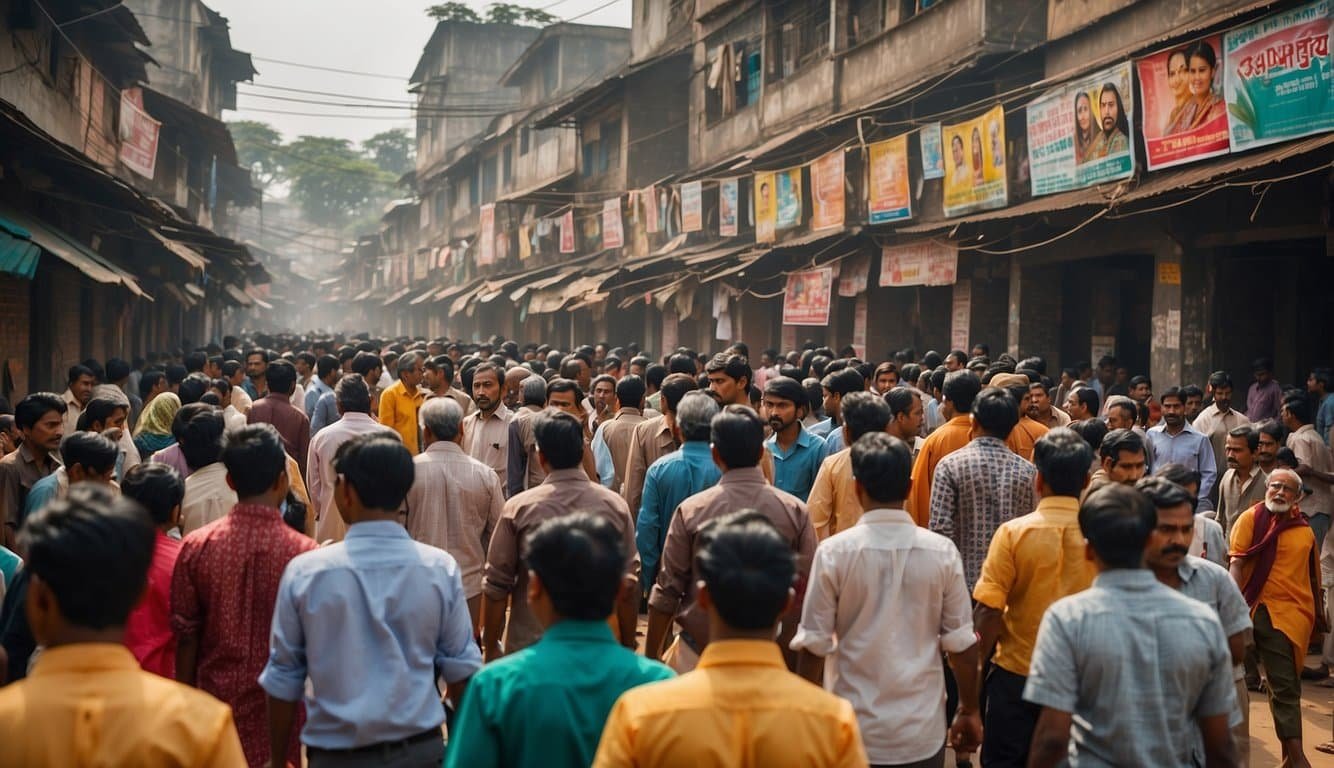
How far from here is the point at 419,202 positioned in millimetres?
56938

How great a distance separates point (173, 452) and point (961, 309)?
40.0 ft

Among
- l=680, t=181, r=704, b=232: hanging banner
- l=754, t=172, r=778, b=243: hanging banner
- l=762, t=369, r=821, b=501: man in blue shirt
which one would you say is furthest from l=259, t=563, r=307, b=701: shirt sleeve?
l=680, t=181, r=704, b=232: hanging banner

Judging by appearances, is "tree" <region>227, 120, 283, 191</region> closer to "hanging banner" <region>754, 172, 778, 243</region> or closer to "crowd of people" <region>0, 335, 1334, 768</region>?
"hanging banner" <region>754, 172, 778, 243</region>

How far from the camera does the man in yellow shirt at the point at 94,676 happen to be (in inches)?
85.6

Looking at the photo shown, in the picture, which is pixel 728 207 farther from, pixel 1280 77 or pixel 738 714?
pixel 738 714

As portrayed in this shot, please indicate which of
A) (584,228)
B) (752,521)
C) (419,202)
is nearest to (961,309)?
(752,521)

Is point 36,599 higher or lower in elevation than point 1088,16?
lower

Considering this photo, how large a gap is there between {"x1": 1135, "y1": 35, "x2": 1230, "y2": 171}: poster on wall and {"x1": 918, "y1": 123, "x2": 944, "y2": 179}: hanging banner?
3.66 m

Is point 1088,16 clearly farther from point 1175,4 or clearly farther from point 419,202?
point 419,202

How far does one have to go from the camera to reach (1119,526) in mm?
3164

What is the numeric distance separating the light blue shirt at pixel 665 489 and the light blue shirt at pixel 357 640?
7.21 feet

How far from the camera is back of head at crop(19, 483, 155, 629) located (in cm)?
229

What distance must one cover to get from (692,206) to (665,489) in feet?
53.8

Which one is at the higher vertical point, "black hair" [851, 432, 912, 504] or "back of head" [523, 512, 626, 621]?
"black hair" [851, 432, 912, 504]
